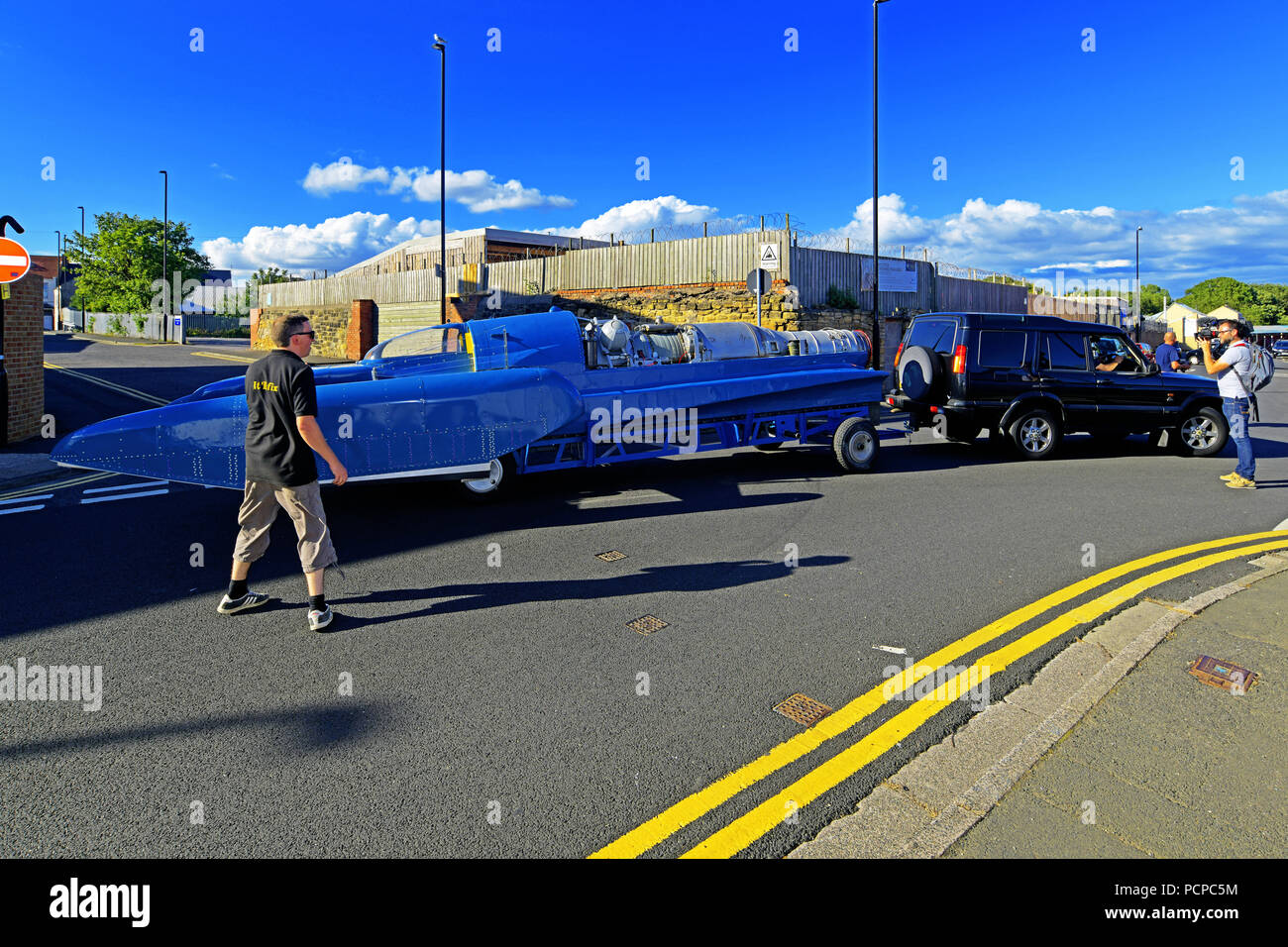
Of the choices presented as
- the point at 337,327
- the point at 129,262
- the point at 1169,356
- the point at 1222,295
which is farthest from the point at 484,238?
the point at 1222,295

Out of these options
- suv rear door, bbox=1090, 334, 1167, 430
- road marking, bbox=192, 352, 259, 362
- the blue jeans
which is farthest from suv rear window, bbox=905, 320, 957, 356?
road marking, bbox=192, 352, 259, 362

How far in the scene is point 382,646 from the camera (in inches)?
186

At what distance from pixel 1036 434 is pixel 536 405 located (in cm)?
768

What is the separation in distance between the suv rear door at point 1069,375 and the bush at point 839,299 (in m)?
10.5

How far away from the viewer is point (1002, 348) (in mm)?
11422

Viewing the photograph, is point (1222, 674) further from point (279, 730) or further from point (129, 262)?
point (129, 262)

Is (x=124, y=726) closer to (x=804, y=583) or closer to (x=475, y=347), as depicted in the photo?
(x=804, y=583)

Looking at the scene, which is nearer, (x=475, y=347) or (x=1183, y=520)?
(x=1183, y=520)

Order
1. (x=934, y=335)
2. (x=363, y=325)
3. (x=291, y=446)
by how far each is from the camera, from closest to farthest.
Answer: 1. (x=291, y=446)
2. (x=934, y=335)
3. (x=363, y=325)

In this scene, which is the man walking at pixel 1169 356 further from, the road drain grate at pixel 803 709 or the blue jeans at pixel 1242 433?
the road drain grate at pixel 803 709

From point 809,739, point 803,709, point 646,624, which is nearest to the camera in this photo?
point 809,739

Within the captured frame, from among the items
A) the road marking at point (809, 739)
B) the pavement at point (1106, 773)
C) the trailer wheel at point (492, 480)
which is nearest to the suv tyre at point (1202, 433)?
the road marking at point (809, 739)

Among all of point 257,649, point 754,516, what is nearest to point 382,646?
point 257,649
